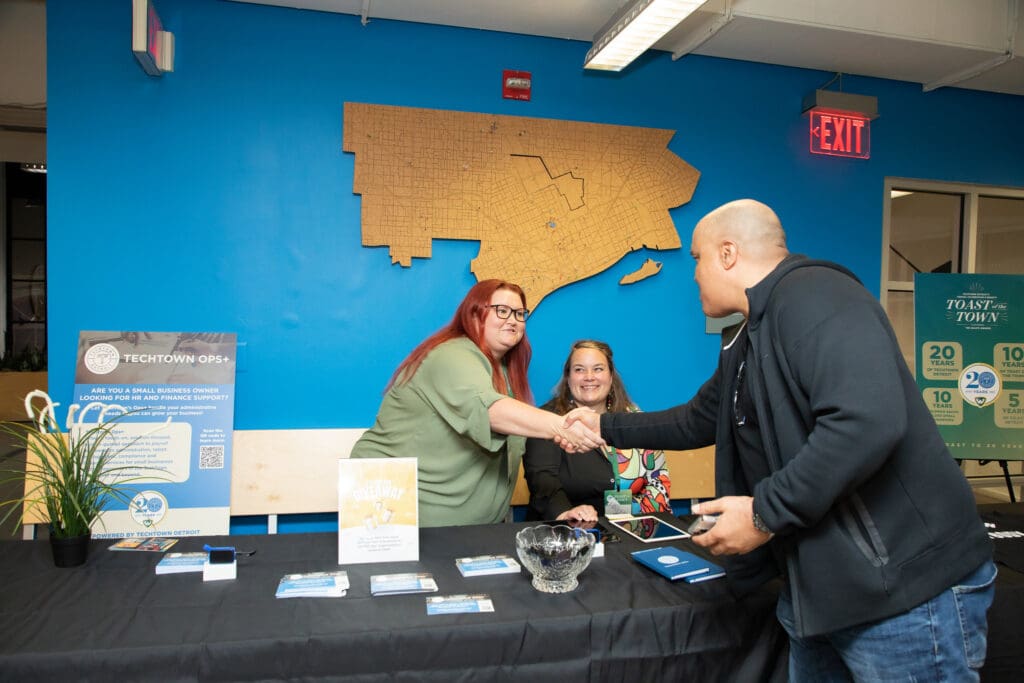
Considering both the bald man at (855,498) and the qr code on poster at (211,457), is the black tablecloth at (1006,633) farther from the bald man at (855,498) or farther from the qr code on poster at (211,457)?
the qr code on poster at (211,457)

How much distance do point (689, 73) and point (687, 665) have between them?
315 centimetres

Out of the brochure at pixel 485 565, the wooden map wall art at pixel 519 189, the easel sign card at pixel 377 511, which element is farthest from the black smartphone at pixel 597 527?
the wooden map wall art at pixel 519 189

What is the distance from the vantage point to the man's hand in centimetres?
128

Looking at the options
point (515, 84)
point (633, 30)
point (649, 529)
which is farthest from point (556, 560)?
point (515, 84)

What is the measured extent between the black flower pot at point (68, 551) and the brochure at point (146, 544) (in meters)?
0.12

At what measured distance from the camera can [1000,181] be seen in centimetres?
417

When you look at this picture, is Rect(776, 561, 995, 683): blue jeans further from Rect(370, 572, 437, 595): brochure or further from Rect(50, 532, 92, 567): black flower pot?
Rect(50, 532, 92, 567): black flower pot

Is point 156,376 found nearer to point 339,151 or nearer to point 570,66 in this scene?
point 339,151

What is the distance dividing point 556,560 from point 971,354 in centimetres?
322

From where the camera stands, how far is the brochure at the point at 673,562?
166 centimetres

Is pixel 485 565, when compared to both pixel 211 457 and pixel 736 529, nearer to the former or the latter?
pixel 736 529

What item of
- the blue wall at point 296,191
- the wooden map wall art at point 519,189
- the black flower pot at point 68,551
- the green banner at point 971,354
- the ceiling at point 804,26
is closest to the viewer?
the black flower pot at point 68,551

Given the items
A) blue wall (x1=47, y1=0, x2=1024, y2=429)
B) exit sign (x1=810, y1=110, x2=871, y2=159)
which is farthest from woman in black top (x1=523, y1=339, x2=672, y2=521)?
exit sign (x1=810, y1=110, x2=871, y2=159)

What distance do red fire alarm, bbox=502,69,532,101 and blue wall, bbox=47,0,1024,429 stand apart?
0.04 meters
